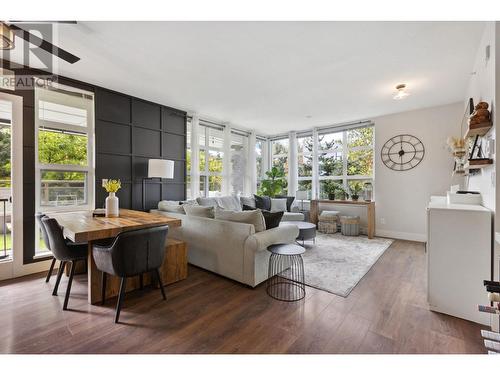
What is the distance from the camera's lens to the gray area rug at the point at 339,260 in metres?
2.61

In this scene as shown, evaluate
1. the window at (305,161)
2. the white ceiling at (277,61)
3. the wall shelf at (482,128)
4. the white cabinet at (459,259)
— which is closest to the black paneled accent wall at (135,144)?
the white ceiling at (277,61)

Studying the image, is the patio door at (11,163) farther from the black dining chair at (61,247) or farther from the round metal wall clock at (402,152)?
the round metal wall clock at (402,152)

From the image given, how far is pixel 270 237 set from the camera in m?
2.55

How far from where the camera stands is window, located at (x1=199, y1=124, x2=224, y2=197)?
5.25 m

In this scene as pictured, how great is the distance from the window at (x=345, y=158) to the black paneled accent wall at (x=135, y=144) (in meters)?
3.60

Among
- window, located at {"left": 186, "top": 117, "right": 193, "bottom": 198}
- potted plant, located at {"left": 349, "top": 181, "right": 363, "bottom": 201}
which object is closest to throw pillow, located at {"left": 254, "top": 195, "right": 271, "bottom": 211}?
window, located at {"left": 186, "top": 117, "right": 193, "bottom": 198}

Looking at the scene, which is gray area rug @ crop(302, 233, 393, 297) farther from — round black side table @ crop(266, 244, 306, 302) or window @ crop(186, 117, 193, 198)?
window @ crop(186, 117, 193, 198)

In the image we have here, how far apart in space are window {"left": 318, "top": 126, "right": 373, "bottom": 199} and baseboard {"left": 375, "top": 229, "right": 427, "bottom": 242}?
118cm

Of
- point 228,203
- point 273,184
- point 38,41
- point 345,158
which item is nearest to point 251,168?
point 273,184

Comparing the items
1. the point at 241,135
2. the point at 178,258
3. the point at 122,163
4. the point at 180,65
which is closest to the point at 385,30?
the point at 180,65

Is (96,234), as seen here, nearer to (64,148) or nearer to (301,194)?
(64,148)

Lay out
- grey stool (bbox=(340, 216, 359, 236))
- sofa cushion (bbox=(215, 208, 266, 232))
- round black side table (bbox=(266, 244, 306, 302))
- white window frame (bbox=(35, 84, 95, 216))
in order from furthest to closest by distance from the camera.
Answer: grey stool (bbox=(340, 216, 359, 236)) < white window frame (bbox=(35, 84, 95, 216)) < sofa cushion (bbox=(215, 208, 266, 232)) < round black side table (bbox=(266, 244, 306, 302))
